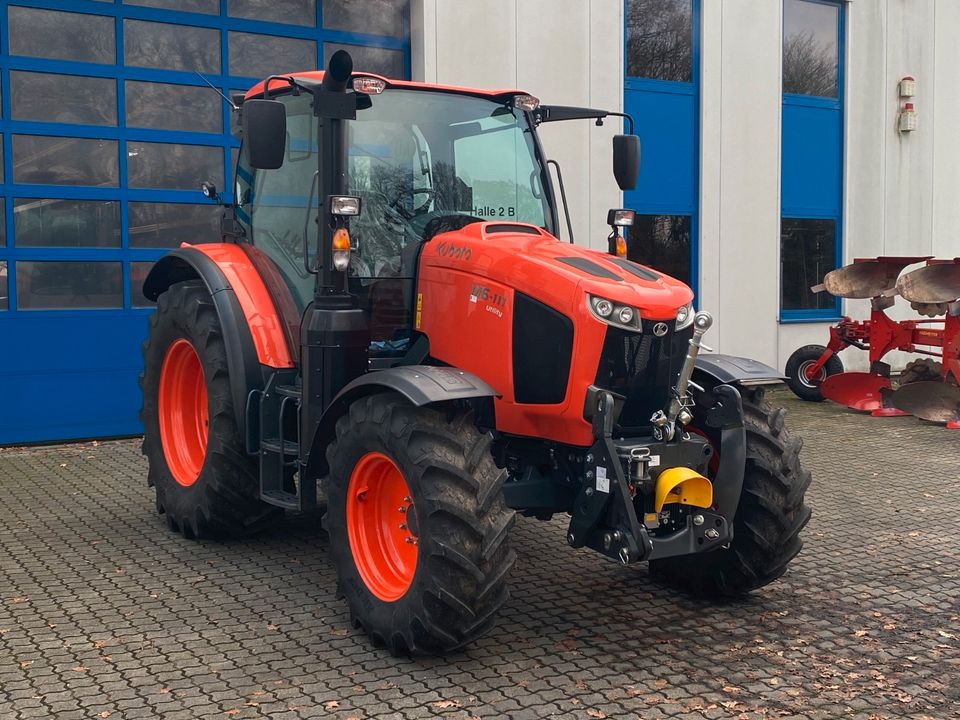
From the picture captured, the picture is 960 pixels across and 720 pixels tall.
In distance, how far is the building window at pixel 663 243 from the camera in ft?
39.8

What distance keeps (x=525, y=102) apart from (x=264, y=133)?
1.57 m

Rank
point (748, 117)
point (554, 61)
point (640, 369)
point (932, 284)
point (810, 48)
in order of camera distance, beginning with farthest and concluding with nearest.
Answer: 1. point (810, 48)
2. point (748, 117)
3. point (554, 61)
4. point (932, 284)
5. point (640, 369)

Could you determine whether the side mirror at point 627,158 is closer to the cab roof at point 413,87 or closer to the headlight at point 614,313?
the cab roof at point 413,87

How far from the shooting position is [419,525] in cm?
412

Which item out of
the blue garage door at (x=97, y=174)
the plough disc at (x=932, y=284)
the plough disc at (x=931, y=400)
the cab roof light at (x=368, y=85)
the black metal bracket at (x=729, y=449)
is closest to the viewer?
the black metal bracket at (x=729, y=449)

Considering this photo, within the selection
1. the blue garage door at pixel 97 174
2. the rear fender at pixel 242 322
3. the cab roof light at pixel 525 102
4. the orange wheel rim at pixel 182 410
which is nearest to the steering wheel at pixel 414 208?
the cab roof light at pixel 525 102

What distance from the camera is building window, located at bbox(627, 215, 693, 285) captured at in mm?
12117

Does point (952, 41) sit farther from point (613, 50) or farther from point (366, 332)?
point (366, 332)

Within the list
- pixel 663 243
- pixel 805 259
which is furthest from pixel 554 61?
pixel 805 259

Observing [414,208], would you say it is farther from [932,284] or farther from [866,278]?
[866,278]

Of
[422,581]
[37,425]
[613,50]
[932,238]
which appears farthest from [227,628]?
[932,238]

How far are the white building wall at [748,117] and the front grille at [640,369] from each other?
6.54m

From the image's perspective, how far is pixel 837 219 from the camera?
13805mm

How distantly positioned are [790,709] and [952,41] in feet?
43.5
